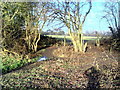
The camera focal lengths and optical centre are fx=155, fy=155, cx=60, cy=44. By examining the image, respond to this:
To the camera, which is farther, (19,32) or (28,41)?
(28,41)

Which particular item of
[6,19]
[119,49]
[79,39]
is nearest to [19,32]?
[6,19]

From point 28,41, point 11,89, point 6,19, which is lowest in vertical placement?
point 11,89

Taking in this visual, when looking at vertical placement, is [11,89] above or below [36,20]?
below

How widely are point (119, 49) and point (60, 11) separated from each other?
2.60m

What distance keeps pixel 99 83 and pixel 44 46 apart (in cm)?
578

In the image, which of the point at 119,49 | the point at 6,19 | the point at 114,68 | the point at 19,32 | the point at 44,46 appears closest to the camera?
the point at 114,68

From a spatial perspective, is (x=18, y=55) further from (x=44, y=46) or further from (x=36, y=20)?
(x=44, y=46)

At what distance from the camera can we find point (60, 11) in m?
5.81

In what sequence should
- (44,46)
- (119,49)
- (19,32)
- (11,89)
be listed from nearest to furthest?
(11,89) → (119,49) → (19,32) → (44,46)

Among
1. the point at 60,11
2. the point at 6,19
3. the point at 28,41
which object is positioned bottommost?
the point at 28,41

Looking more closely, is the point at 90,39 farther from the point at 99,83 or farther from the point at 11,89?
the point at 11,89

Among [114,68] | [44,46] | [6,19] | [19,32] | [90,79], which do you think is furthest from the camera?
[44,46]

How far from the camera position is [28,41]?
23.0 ft

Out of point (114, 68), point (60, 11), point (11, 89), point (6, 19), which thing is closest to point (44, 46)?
point (60, 11)
